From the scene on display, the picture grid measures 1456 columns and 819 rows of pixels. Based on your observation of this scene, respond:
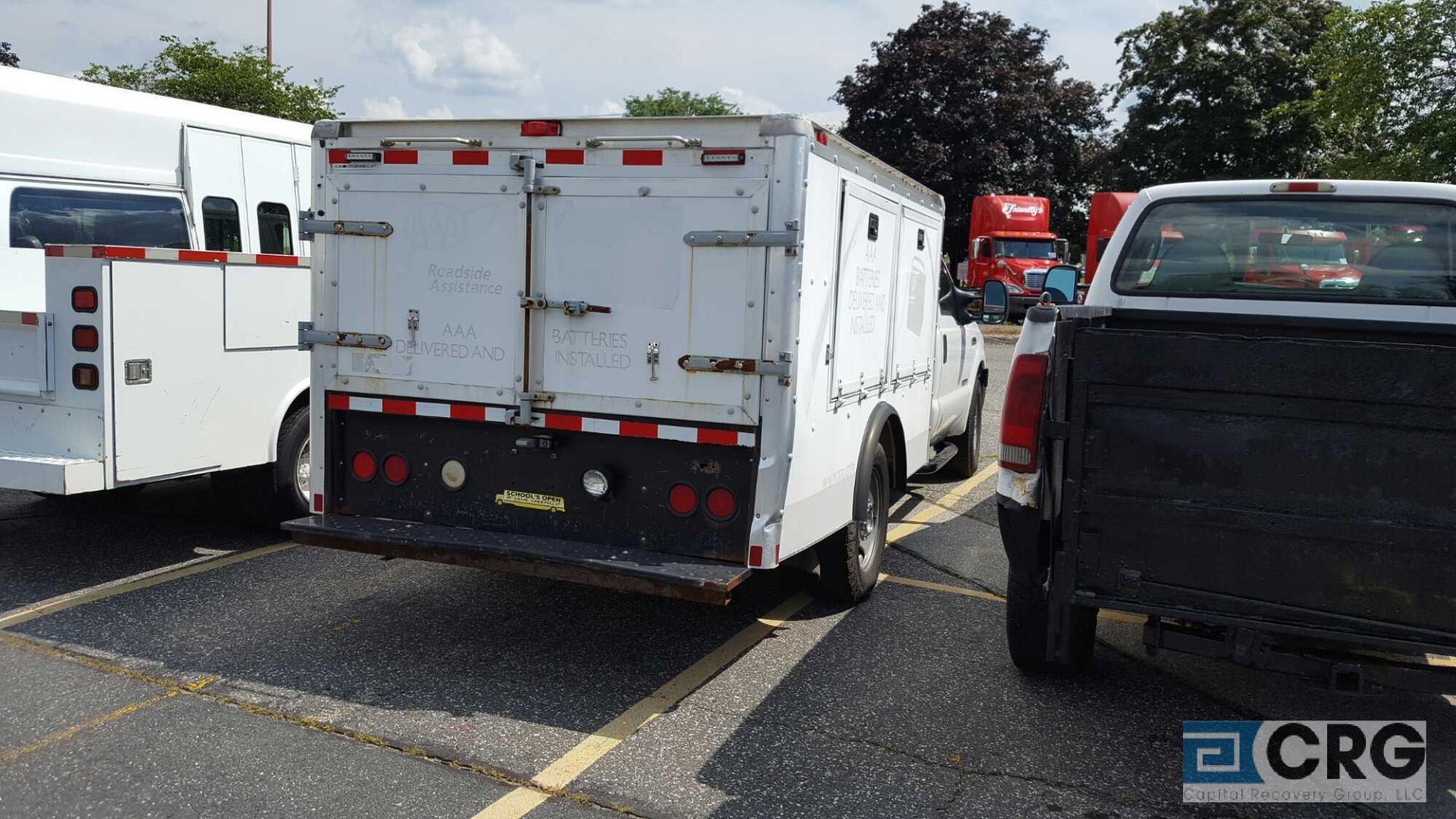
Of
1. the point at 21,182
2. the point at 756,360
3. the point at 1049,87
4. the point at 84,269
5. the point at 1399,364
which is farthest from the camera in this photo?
the point at 1049,87

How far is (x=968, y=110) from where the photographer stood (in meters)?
40.2

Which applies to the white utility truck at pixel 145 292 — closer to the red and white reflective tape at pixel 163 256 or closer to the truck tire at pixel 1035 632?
the red and white reflective tape at pixel 163 256

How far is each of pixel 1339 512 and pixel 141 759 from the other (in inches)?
158

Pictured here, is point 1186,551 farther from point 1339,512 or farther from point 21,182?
point 21,182

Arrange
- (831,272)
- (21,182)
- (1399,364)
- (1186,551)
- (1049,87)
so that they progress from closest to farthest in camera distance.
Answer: (1399,364) → (1186,551) → (831,272) → (21,182) → (1049,87)

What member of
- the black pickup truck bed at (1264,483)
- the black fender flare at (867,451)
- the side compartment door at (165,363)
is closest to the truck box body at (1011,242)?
the black fender flare at (867,451)

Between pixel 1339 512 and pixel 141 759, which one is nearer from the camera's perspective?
pixel 1339 512

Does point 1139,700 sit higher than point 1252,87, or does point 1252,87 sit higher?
point 1252,87

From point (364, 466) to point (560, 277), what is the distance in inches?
54.1

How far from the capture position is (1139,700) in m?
4.77

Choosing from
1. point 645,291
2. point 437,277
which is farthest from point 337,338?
point 645,291

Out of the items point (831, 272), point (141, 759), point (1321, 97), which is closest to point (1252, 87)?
point (1321, 97)

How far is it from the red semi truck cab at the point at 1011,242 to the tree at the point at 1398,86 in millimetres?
7151

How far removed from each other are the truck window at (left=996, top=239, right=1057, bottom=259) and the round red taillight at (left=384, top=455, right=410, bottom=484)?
26.1 metres
